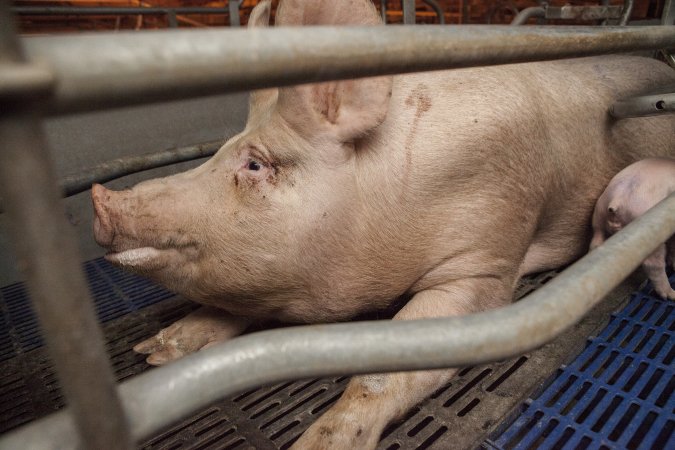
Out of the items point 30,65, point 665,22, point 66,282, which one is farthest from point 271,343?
point 665,22

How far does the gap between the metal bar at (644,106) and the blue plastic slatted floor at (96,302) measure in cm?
240

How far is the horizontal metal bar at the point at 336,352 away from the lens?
614 millimetres

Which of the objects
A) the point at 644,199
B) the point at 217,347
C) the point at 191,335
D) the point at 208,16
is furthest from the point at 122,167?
the point at 208,16

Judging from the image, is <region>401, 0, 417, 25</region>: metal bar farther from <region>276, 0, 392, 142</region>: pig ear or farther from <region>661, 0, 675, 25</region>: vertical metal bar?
<region>276, 0, 392, 142</region>: pig ear

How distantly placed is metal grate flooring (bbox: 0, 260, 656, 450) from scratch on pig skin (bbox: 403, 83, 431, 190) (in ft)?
2.47

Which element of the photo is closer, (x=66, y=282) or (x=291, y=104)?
(x=66, y=282)

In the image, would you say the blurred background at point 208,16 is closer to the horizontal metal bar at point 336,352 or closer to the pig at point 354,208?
the pig at point 354,208

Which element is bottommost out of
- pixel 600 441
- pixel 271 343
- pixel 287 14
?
pixel 600 441

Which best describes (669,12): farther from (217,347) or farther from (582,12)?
(217,347)

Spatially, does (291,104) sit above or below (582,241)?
above

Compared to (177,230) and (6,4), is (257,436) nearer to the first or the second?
(177,230)

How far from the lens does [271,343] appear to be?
69cm

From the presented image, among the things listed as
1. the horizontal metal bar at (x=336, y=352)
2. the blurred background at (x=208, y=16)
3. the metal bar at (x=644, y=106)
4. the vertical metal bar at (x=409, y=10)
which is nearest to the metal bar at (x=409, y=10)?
the vertical metal bar at (x=409, y=10)

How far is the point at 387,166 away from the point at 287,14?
0.62 m
